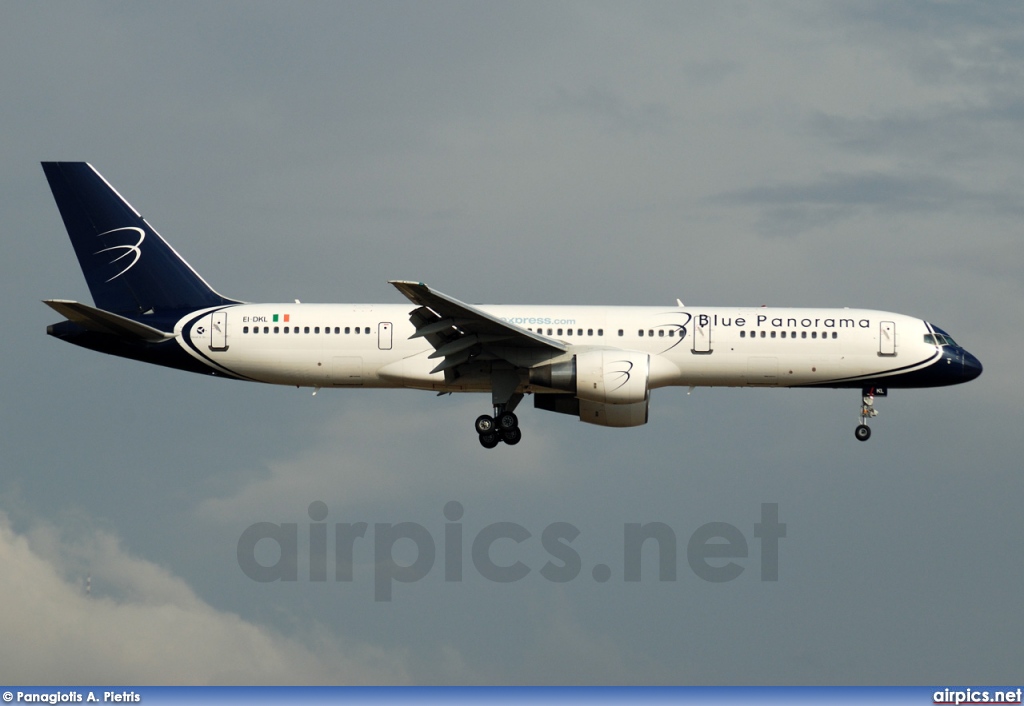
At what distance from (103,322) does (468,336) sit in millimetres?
10469

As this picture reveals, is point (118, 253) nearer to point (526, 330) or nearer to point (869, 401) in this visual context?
point (526, 330)

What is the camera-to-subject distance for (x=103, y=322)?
38.2m

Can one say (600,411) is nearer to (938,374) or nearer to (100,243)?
(938,374)

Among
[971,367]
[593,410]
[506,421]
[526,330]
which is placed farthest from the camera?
[593,410]

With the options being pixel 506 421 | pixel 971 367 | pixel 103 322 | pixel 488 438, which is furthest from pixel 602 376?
pixel 103 322

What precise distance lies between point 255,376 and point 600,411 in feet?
33.6

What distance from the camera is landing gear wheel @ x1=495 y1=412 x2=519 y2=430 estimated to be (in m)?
38.2

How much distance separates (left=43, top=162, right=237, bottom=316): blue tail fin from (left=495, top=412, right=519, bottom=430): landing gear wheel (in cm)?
899

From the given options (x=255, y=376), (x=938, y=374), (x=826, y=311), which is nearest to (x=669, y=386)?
(x=826, y=311)

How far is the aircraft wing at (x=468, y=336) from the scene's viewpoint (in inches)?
1389

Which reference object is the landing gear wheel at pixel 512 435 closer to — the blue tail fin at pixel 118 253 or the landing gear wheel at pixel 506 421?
the landing gear wheel at pixel 506 421

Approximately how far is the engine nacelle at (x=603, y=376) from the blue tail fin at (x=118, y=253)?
10.6 metres

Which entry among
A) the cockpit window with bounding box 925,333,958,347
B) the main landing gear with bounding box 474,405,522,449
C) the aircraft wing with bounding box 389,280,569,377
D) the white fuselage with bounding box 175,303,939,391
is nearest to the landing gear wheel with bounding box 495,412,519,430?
the main landing gear with bounding box 474,405,522,449

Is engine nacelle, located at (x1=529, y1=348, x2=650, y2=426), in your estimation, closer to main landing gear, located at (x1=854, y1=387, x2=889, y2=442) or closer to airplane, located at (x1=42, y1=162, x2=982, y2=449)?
airplane, located at (x1=42, y1=162, x2=982, y2=449)
